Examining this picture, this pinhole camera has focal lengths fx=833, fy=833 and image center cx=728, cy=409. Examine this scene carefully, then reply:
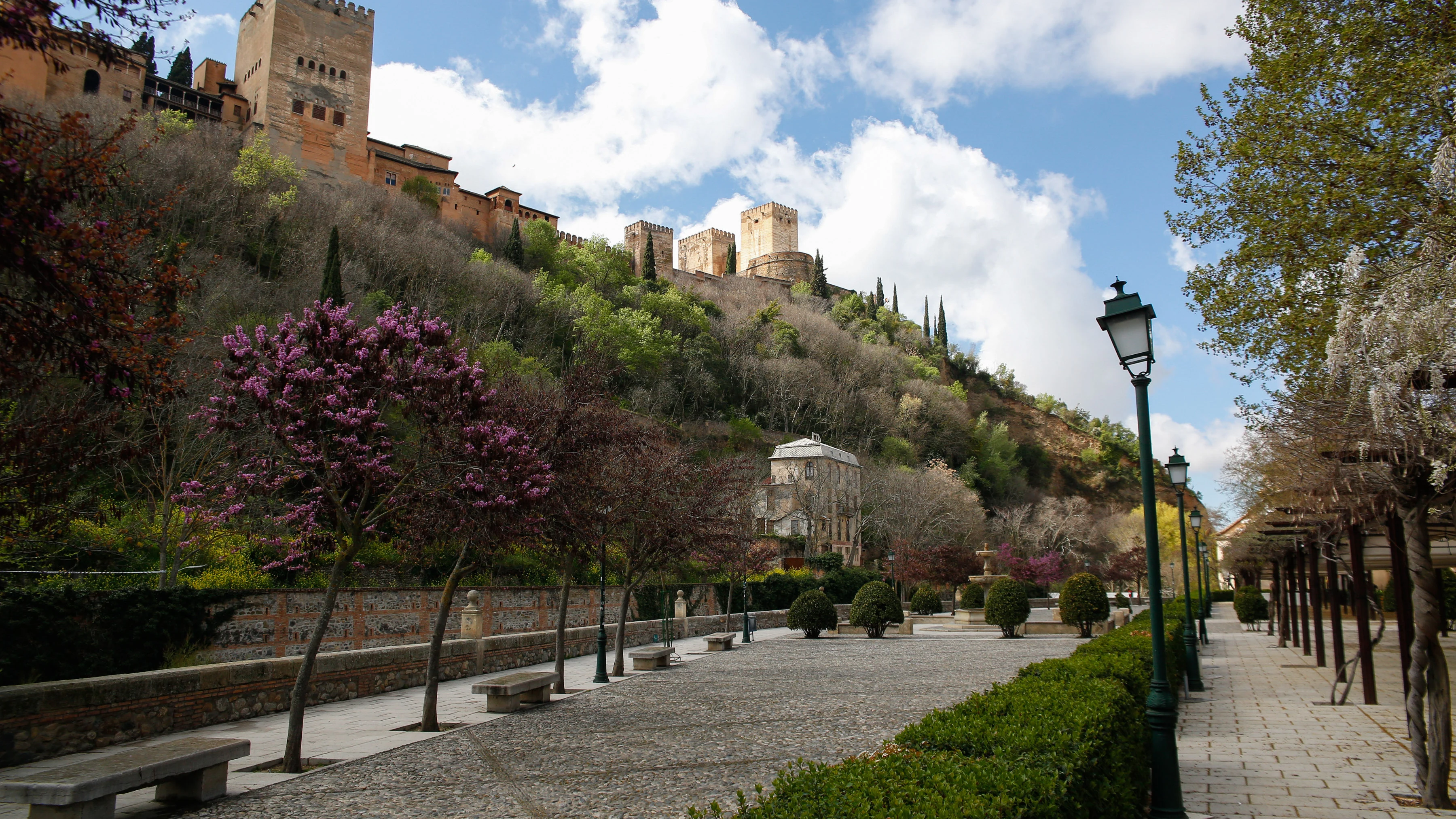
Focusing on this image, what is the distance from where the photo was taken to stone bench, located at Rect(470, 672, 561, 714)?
10.7 m

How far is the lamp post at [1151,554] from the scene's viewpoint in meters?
5.33

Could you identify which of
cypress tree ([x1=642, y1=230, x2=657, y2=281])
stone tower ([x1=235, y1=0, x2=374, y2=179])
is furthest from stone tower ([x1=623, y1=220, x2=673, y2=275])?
stone tower ([x1=235, y1=0, x2=374, y2=179])

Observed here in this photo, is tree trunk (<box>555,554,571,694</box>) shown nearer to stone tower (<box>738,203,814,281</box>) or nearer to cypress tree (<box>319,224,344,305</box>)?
cypress tree (<box>319,224,344,305</box>)

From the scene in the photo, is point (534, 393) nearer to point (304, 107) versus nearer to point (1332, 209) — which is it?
point (1332, 209)

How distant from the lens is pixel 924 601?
36875mm

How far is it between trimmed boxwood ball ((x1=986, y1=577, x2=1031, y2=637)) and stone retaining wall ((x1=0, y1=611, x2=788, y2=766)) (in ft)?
51.4

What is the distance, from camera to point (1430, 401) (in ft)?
22.1

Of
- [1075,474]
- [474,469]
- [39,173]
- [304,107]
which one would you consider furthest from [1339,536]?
[1075,474]

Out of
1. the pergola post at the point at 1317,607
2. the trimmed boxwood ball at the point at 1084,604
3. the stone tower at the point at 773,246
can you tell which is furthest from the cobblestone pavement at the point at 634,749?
the stone tower at the point at 773,246

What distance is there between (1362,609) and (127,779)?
42.3ft

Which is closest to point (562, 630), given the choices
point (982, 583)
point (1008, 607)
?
point (1008, 607)

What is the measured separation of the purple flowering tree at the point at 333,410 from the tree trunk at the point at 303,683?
13 millimetres

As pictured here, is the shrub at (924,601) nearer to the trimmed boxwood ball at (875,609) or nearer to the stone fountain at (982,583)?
the stone fountain at (982,583)

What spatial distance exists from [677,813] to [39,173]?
17.9ft
